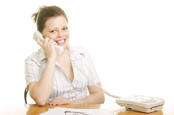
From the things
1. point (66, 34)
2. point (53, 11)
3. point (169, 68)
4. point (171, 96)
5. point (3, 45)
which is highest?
point (53, 11)

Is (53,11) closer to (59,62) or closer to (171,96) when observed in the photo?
(59,62)

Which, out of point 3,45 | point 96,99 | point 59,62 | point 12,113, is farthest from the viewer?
point 3,45

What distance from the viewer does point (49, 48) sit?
1913 mm

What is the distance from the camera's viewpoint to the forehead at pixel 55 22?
1979 mm

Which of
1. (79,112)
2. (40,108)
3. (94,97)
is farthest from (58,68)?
(79,112)

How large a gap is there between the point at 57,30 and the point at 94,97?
1.71 feet

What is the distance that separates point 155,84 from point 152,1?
99cm

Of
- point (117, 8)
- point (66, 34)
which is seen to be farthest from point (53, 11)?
point (117, 8)

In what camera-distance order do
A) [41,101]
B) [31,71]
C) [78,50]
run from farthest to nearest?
[78,50] → [31,71] → [41,101]

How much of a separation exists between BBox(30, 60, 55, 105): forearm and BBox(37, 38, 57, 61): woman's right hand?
47 mm

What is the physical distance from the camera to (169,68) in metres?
3.46

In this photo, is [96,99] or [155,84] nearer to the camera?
[96,99]

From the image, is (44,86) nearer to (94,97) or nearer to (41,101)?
(41,101)

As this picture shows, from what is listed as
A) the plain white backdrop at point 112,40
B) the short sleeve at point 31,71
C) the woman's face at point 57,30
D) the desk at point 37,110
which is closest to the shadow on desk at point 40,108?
the desk at point 37,110
